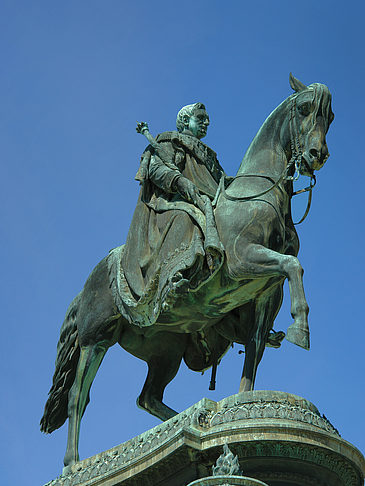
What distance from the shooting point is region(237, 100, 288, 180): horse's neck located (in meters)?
14.2

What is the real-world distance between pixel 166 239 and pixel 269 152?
166cm

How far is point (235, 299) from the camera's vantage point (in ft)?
45.3

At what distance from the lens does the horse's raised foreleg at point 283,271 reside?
41.5 feet

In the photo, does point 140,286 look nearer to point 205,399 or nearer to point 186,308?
point 186,308

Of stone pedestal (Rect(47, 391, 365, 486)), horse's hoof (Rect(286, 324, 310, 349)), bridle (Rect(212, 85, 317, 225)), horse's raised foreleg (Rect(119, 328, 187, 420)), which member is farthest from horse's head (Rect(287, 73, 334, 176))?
stone pedestal (Rect(47, 391, 365, 486))

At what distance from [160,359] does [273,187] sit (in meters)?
2.76

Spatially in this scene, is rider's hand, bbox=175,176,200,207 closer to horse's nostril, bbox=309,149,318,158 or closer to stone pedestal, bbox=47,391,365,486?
horse's nostril, bbox=309,149,318,158

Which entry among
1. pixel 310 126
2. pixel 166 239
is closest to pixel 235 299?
pixel 166 239

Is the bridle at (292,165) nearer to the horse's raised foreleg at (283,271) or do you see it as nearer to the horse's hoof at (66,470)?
the horse's raised foreleg at (283,271)

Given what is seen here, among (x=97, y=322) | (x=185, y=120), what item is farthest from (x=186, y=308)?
(x=185, y=120)

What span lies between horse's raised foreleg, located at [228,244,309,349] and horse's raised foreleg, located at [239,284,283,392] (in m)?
0.69

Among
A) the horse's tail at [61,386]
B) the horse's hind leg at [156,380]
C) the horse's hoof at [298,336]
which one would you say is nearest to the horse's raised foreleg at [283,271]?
the horse's hoof at [298,336]

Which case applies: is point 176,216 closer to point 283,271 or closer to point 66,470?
point 283,271

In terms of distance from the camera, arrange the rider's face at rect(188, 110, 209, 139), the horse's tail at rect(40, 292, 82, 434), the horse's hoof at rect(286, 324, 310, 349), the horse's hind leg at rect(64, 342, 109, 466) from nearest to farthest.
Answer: the horse's hoof at rect(286, 324, 310, 349) < the horse's hind leg at rect(64, 342, 109, 466) < the horse's tail at rect(40, 292, 82, 434) < the rider's face at rect(188, 110, 209, 139)
